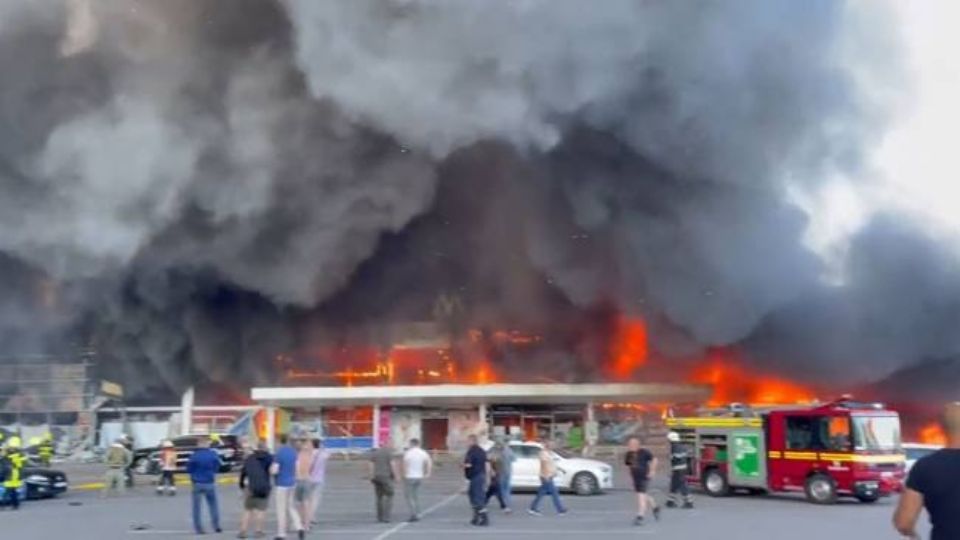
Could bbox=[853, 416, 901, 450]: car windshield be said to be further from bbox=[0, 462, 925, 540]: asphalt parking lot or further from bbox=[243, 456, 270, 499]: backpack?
bbox=[243, 456, 270, 499]: backpack

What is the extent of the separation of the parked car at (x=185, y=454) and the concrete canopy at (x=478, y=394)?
5.01 metres

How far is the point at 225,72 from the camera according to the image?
32.5 metres

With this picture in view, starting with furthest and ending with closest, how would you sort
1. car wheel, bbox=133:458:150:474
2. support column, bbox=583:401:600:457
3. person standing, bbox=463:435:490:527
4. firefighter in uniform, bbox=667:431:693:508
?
support column, bbox=583:401:600:457 → car wheel, bbox=133:458:150:474 → firefighter in uniform, bbox=667:431:693:508 → person standing, bbox=463:435:490:527

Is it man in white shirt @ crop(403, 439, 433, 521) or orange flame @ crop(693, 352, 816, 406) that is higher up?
orange flame @ crop(693, 352, 816, 406)

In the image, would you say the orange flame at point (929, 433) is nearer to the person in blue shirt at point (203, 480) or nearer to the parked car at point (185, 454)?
the parked car at point (185, 454)

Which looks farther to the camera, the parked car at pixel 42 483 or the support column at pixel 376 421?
the support column at pixel 376 421

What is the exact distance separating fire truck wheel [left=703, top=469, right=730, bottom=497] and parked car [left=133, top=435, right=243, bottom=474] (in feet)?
44.2

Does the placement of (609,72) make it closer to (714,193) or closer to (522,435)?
(714,193)

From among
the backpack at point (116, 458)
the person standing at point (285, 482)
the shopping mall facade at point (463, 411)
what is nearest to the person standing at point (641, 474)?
the person standing at point (285, 482)

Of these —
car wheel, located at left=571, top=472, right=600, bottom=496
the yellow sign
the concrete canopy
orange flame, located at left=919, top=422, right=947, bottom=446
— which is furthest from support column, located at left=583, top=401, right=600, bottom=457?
the yellow sign

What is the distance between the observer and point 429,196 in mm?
36750

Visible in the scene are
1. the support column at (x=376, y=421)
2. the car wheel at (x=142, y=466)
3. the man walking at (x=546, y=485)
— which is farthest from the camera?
the support column at (x=376, y=421)

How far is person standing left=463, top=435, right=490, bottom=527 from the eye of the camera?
16.8 meters

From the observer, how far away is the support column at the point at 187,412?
44031 millimetres
